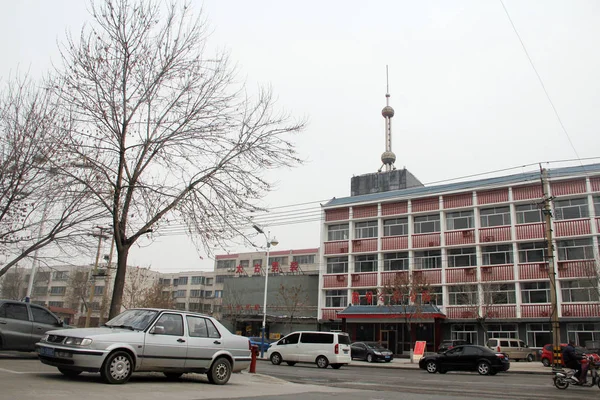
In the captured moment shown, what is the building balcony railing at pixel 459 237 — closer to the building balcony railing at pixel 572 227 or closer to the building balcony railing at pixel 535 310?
the building balcony railing at pixel 572 227

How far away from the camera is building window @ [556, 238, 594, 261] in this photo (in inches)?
1473

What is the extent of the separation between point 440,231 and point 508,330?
9.85 m

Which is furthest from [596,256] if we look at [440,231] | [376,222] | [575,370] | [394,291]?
[575,370]

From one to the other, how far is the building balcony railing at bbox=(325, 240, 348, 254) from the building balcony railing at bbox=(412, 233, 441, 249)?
711cm

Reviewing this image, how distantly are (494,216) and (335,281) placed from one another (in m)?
16.2

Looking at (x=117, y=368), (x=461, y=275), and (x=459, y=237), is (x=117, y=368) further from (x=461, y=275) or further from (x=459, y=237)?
(x=459, y=237)

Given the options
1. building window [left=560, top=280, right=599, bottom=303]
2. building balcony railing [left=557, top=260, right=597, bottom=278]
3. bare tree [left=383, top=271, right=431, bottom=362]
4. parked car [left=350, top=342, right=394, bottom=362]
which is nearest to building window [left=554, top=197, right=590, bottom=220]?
building balcony railing [left=557, top=260, right=597, bottom=278]

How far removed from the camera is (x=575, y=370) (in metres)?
14.6

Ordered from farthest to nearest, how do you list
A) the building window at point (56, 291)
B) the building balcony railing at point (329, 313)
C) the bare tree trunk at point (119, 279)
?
1. the building window at point (56, 291)
2. the building balcony railing at point (329, 313)
3. the bare tree trunk at point (119, 279)

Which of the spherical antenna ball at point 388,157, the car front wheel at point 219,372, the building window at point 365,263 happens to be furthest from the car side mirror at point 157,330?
the spherical antenna ball at point 388,157

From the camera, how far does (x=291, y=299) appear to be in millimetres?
51875

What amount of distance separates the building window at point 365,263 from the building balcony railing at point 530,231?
13149 millimetres

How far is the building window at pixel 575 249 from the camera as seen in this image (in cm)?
3742

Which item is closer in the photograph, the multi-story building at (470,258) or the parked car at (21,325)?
the parked car at (21,325)
